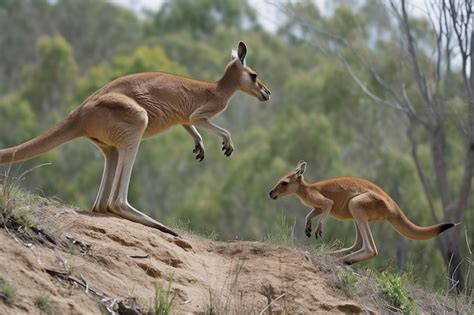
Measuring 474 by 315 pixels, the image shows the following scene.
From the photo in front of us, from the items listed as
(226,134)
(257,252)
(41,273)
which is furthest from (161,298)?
(226,134)

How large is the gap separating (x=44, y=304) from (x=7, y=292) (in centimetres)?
29

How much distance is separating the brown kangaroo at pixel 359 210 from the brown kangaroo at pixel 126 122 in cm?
161

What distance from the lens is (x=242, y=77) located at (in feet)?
39.0

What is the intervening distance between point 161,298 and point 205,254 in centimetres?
217

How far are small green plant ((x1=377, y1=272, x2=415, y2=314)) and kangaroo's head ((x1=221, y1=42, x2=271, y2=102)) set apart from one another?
3062 mm

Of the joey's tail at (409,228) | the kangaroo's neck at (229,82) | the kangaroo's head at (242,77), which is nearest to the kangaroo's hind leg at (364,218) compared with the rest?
the joey's tail at (409,228)

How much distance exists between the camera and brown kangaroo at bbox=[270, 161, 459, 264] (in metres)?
11.2

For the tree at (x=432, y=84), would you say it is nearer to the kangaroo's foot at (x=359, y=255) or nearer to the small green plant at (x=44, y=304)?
the kangaroo's foot at (x=359, y=255)

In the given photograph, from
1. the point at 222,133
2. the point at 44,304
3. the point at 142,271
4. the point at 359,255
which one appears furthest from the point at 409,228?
the point at 44,304

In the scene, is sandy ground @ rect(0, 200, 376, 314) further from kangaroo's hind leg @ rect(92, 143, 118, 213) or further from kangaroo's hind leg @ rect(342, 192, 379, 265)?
kangaroo's hind leg @ rect(342, 192, 379, 265)

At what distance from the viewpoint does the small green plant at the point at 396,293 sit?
986cm

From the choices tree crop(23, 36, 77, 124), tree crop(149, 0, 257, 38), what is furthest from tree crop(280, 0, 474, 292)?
tree crop(149, 0, 257, 38)

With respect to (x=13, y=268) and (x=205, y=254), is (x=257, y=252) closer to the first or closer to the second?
(x=205, y=254)

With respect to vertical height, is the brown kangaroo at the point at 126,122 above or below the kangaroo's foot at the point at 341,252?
above
